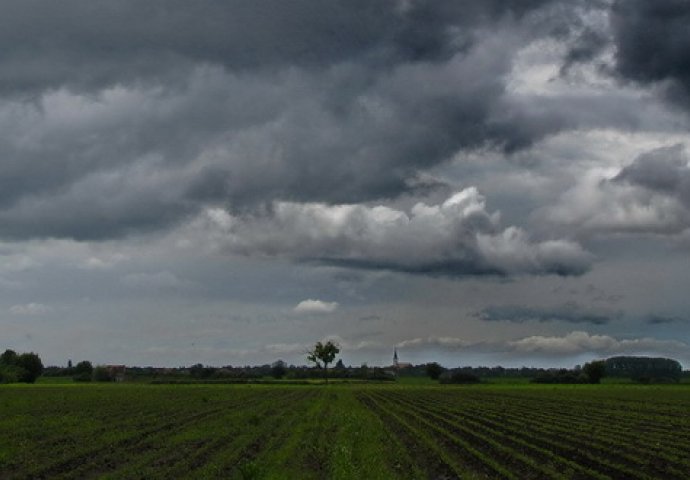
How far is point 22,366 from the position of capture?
18938 cm

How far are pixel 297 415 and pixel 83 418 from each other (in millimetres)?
13710

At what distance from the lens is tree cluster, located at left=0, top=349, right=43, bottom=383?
18204 centimetres

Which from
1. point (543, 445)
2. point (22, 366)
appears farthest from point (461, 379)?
point (543, 445)

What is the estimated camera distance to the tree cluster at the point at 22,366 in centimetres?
18204

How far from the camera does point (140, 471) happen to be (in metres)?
25.4

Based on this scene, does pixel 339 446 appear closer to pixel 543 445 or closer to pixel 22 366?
pixel 543 445

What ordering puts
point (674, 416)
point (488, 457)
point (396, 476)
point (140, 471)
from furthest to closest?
point (674, 416) → point (488, 457) → point (140, 471) → point (396, 476)

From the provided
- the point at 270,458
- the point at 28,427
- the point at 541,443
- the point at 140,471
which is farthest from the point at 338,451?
the point at 28,427

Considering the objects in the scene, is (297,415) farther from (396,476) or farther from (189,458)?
(396,476)

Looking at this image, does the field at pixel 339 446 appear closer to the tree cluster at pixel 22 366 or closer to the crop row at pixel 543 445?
the crop row at pixel 543 445

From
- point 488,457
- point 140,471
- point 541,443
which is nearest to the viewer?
point 140,471

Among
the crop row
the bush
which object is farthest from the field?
the bush

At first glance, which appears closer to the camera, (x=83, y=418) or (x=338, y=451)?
(x=338, y=451)

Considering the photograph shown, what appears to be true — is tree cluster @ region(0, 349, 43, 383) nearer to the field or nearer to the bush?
the bush
